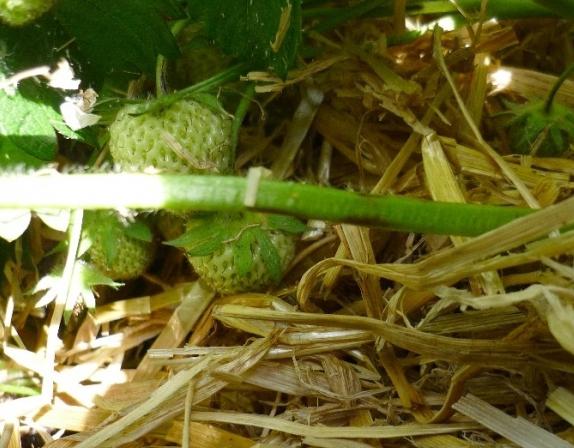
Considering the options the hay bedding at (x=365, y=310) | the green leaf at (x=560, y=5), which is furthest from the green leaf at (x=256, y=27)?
the green leaf at (x=560, y=5)

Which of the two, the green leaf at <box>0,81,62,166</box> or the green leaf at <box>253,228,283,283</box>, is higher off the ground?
the green leaf at <box>0,81,62,166</box>

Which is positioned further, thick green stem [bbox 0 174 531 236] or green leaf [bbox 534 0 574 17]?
green leaf [bbox 534 0 574 17]

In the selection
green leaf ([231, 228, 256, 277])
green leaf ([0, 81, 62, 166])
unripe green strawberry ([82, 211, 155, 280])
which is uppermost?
green leaf ([0, 81, 62, 166])

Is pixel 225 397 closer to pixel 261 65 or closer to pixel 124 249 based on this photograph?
pixel 124 249

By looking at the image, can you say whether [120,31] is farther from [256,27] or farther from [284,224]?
[284,224]

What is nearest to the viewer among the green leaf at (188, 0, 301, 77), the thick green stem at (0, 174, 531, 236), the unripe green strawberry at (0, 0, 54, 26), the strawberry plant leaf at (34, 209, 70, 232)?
the thick green stem at (0, 174, 531, 236)

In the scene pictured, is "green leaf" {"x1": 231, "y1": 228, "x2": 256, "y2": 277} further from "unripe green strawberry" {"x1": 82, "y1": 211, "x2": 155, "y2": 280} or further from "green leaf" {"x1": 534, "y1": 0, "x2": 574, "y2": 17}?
"green leaf" {"x1": 534, "y1": 0, "x2": 574, "y2": 17}

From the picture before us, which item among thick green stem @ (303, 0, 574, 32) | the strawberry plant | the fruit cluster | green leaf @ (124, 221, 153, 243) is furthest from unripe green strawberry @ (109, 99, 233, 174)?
the strawberry plant

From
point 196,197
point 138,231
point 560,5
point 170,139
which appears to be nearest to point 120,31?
point 170,139
